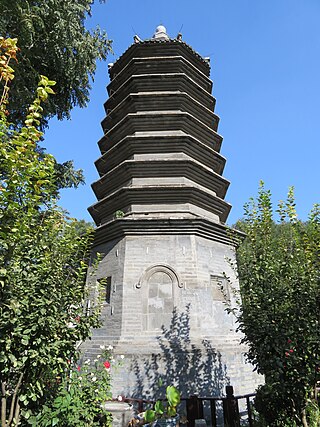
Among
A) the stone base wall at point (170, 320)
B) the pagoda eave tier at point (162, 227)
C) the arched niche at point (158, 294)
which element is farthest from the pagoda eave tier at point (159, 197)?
the arched niche at point (158, 294)

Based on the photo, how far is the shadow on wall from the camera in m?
6.77

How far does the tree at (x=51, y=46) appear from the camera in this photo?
726 cm

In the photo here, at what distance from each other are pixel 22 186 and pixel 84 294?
109 inches

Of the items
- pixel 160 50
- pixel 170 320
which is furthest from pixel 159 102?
pixel 170 320

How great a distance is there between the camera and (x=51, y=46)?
8.55 meters

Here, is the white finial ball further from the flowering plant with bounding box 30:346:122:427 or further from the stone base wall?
the flowering plant with bounding box 30:346:122:427

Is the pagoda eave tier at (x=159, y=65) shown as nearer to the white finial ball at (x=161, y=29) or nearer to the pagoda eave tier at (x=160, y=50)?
the pagoda eave tier at (x=160, y=50)

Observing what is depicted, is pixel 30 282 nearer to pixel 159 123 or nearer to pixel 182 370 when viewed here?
pixel 182 370

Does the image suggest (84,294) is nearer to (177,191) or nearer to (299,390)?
(299,390)

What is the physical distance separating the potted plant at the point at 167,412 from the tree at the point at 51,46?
7.82 meters

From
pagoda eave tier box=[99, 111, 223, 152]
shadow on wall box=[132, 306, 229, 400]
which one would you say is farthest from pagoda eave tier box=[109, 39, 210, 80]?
shadow on wall box=[132, 306, 229, 400]

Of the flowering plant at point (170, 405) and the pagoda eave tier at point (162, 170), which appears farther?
the pagoda eave tier at point (162, 170)

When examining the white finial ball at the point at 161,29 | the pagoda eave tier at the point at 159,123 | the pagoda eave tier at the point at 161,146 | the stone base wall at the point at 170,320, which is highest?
the white finial ball at the point at 161,29

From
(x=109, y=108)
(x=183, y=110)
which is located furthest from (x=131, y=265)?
(x=109, y=108)
